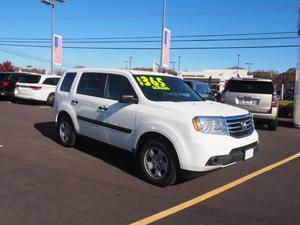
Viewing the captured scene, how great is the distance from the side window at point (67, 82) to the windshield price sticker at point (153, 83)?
2046mm

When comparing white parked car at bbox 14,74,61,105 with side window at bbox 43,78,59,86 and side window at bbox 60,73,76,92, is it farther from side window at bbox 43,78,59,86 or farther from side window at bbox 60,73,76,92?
side window at bbox 60,73,76,92

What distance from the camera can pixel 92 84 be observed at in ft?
21.4

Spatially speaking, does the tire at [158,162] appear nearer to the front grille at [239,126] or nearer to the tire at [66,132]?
the front grille at [239,126]

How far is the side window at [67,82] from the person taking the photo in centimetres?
716

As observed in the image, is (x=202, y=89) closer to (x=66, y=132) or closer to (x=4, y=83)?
(x=66, y=132)

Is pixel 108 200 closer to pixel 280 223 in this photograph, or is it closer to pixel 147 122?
pixel 147 122

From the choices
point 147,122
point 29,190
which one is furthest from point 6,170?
point 147,122

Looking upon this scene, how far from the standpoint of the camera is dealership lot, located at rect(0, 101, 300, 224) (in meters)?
3.88

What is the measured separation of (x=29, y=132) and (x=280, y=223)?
7.22m

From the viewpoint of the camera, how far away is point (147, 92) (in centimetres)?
556

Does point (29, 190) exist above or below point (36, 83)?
below

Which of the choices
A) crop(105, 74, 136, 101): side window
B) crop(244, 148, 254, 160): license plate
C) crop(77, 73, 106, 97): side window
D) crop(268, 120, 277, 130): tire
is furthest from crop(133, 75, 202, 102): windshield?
crop(268, 120, 277, 130): tire

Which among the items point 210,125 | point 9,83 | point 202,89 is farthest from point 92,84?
point 9,83

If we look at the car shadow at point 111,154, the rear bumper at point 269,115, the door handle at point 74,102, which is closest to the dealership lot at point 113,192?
the car shadow at point 111,154
